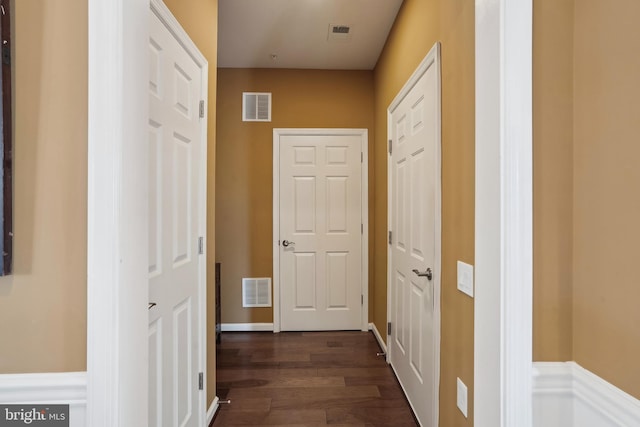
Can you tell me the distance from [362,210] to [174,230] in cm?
225

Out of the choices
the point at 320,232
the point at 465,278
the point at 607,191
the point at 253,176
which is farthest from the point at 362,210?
the point at 607,191

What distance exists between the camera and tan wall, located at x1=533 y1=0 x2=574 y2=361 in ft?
2.93

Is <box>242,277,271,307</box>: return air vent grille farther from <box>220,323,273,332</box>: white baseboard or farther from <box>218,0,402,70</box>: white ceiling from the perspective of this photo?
<box>218,0,402,70</box>: white ceiling

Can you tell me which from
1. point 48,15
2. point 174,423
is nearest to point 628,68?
point 48,15

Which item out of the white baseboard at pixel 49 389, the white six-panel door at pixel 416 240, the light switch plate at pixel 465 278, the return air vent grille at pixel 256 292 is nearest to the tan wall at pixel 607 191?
the light switch plate at pixel 465 278

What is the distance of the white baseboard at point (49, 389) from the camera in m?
0.83

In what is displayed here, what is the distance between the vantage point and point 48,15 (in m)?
0.84

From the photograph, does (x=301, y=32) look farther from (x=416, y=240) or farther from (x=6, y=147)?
(x=6, y=147)

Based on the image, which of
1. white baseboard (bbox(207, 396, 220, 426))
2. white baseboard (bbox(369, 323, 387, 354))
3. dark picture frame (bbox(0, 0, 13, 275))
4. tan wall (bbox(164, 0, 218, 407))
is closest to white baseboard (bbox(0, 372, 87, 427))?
dark picture frame (bbox(0, 0, 13, 275))

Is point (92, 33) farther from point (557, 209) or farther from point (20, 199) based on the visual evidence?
point (557, 209)

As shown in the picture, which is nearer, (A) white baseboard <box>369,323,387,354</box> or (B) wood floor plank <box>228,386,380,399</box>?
(B) wood floor plank <box>228,386,380,399</box>

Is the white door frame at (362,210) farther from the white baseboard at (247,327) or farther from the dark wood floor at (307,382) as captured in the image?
the dark wood floor at (307,382)

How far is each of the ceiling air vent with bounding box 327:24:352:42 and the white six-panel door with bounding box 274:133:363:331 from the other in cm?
96

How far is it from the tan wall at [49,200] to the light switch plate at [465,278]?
1316 millimetres
